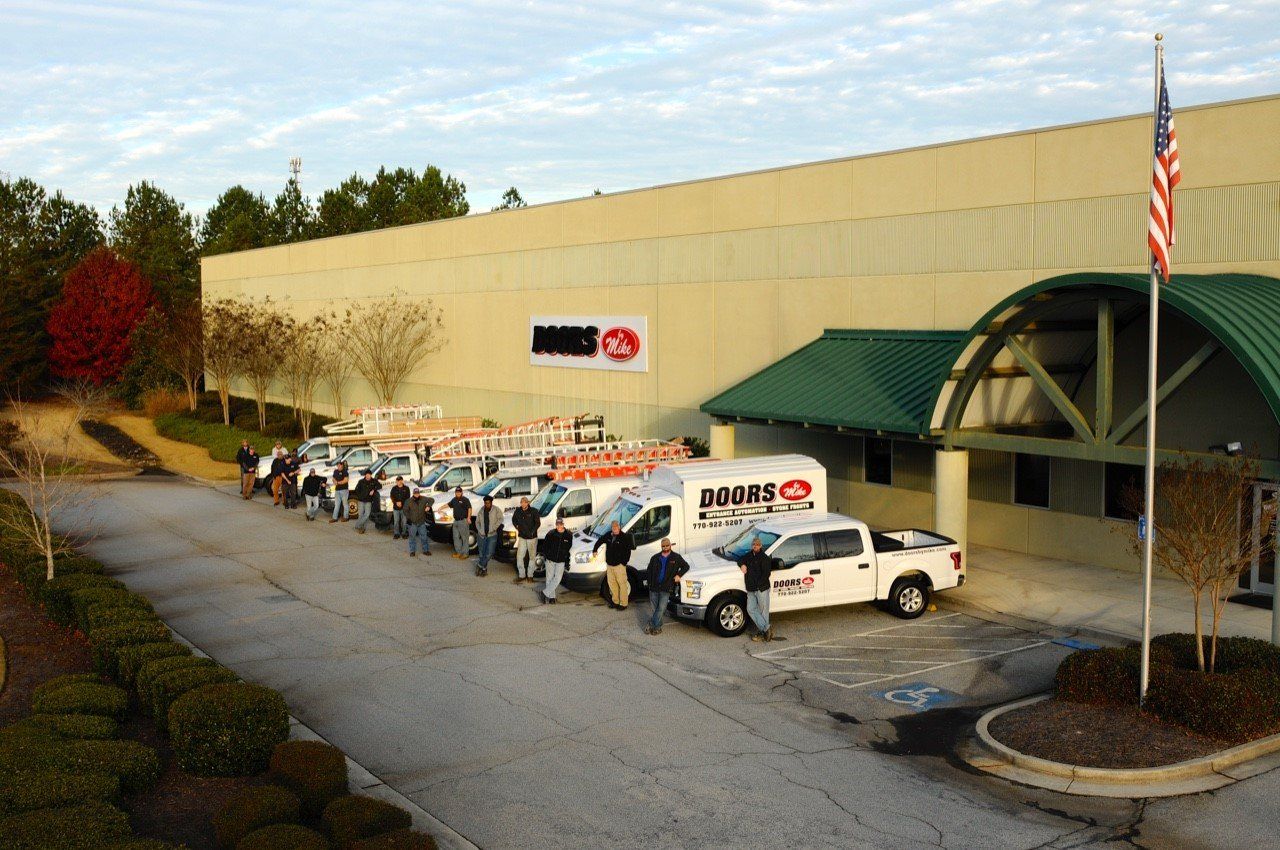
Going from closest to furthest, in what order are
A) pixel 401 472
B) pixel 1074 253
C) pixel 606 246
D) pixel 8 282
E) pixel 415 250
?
pixel 1074 253 → pixel 401 472 → pixel 606 246 → pixel 415 250 → pixel 8 282

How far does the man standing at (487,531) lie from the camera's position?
23.6 meters

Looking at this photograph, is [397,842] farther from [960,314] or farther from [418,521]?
[960,314]

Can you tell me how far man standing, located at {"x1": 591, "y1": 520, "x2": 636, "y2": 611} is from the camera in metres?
20.1

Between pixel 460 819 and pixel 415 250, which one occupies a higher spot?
pixel 415 250

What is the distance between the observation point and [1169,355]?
21734 millimetres

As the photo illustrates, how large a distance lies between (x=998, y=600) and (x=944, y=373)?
4.14 meters

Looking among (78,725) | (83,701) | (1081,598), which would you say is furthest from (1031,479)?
(78,725)

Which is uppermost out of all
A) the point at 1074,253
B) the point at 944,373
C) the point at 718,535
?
the point at 1074,253

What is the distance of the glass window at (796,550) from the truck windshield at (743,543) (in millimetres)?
182

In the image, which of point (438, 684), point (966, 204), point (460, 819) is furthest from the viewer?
point (966, 204)

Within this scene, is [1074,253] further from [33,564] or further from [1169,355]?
[33,564]

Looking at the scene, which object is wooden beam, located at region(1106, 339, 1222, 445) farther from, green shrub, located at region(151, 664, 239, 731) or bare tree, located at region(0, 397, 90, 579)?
bare tree, located at region(0, 397, 90, 579)

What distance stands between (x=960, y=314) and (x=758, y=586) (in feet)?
34.0

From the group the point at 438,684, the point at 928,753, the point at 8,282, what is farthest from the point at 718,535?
the point at 8,282
